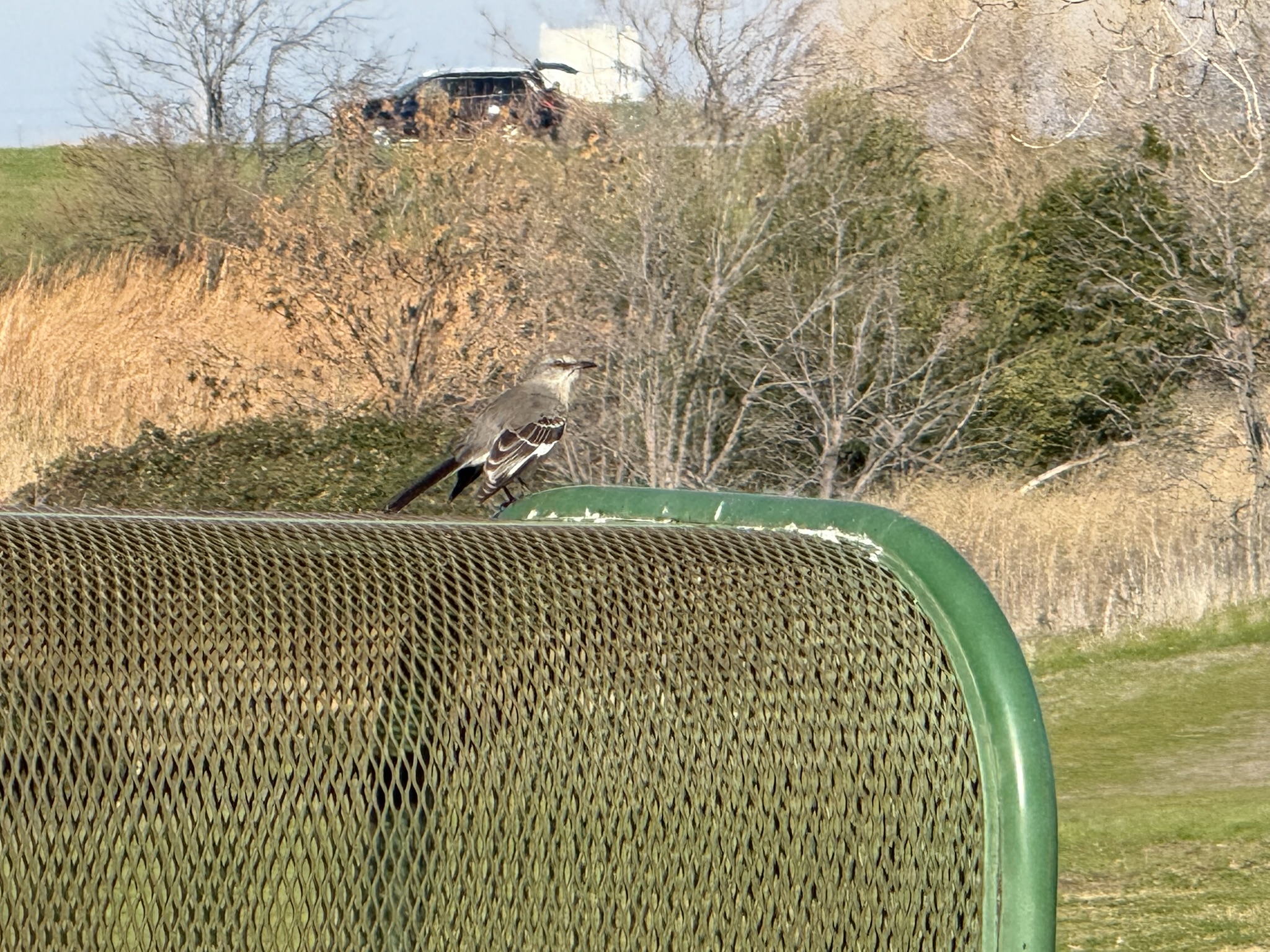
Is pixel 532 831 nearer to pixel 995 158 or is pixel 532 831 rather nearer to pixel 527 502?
pixel 527 502

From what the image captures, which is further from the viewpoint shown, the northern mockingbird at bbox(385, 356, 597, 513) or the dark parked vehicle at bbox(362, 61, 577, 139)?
the dark parked vehicle at bbox(362, 61, 577, 139)

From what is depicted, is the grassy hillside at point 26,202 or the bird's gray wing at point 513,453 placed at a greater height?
the grassy hillside at point 26,202

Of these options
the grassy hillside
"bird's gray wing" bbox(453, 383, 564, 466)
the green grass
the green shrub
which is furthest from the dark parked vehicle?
the grassy hillside

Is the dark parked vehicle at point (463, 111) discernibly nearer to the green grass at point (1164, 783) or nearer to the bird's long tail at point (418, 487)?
the green grass at point (1164, 783)

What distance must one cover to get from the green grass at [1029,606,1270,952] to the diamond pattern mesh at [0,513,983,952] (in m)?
3.83

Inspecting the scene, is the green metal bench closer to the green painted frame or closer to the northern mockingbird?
the green painted frame

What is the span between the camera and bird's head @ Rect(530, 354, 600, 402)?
8164mm

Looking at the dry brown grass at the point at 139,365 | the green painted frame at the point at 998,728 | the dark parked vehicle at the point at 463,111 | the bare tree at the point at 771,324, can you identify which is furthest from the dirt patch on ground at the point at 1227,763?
the dark parked vehicle at the point at 463,111

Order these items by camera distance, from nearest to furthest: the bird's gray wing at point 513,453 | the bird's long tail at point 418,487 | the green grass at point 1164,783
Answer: the bird's long tail at point 418,487 → the green grass at point 1164,783 → the bird's gray wing at point 513,453

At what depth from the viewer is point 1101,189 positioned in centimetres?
1825

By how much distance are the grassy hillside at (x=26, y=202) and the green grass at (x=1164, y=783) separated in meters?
22.7

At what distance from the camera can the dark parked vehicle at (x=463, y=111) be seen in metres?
17.9

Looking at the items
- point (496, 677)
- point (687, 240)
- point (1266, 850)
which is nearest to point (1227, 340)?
point (687, 240)

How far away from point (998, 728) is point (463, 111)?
18181mm
